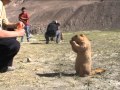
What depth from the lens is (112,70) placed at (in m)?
10.1

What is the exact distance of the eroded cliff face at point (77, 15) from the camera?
48656mm

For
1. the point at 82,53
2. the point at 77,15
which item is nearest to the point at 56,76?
the point at 82,53

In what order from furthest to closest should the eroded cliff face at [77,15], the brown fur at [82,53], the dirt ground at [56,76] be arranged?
the eroded cliff face at [77,15], the brown fur at [82,53], the dirt ground at [56,76]

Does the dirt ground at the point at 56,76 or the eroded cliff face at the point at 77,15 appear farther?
the eroded cliff face at the point at 77,15

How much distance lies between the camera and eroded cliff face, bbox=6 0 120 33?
4866 centimetres

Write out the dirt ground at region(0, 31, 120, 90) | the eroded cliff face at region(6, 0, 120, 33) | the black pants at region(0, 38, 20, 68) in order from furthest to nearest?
the eroded cliff face at region(6, 0, 120, 33) < the dirt ground at region(0, 31, 120, 90) < the black pants at region(0, 38, 20, 68)

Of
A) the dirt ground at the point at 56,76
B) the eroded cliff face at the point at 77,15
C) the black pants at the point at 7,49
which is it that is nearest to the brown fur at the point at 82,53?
the dirt ground at the point at 56,76

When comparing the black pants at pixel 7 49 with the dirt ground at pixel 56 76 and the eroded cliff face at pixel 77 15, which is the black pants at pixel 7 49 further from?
the eroded cliff face at pixel 77 15

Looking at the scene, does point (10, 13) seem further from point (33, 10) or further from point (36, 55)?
point (36, 55)

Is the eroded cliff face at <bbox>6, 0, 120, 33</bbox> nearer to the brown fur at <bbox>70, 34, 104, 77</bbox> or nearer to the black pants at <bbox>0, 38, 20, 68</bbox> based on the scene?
the brown fur at <bbox>70, 34, 104, 77</bbox>

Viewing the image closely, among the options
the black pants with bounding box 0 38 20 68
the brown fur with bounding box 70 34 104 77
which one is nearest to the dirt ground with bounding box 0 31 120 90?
the brown fur with bounding box 70 34 104 77

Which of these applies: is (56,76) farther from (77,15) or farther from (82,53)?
(77,15)

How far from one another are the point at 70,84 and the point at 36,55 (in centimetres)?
545

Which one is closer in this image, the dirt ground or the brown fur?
the dirt ground
